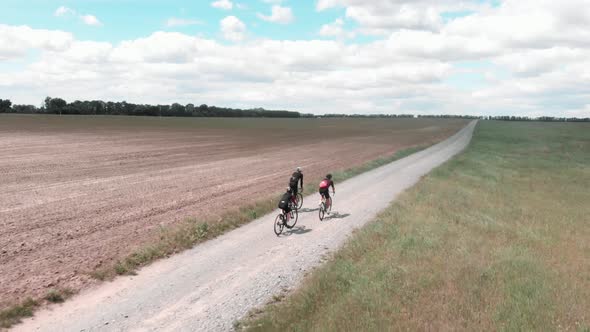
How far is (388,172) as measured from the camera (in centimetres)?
3197

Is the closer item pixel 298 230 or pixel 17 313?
pixel 17 313

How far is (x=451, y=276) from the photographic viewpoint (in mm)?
9977

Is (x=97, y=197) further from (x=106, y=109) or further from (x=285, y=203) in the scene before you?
(x=106, y=109)

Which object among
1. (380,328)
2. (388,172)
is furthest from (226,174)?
(380,328)

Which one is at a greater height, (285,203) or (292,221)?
(285,203)


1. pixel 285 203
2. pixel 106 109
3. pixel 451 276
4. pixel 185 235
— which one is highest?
pixel 106 109

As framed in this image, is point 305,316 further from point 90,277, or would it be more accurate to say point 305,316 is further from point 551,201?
point 551,201

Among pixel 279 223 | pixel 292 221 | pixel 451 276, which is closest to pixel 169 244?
pixel 279 223

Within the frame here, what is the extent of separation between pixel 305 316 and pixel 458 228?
862 centimetres

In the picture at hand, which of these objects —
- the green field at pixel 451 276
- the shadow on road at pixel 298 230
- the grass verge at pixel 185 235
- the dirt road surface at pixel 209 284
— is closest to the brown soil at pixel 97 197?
the grass verge at pixel 185 235

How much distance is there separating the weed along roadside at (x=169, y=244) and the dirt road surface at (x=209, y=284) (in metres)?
0.36

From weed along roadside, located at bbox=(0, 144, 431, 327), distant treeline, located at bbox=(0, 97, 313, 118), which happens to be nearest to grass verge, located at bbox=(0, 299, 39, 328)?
weed along roadside, located at bbox=(0, 144, 431, 327)

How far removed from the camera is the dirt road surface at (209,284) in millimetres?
8344

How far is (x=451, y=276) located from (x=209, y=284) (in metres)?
5.96
